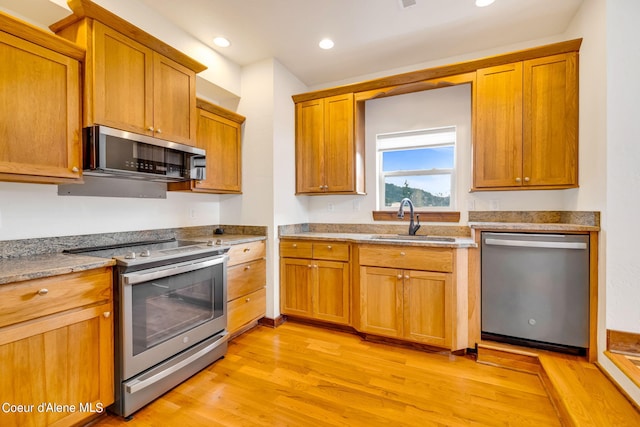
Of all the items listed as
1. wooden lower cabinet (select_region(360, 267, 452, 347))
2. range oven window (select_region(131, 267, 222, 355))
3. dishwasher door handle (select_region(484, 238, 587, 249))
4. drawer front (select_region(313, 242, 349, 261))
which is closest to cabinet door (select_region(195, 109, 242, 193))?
range oven window (select_region(131, 267, 222, 355))

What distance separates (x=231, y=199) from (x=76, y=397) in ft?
6.75

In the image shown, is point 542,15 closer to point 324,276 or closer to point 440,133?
point 440,133

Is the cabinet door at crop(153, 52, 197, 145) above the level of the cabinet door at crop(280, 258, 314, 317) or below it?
above

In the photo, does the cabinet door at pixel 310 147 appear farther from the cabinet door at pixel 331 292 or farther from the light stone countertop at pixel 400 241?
the cabinet door at pixel 331 292

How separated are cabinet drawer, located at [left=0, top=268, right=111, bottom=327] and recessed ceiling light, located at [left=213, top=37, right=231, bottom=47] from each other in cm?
221

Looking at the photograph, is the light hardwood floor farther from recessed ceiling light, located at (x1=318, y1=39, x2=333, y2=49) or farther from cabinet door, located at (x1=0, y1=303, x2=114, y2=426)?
recessed ceiling light, located at (x1=318, y1=39, x2=333, y2=49)

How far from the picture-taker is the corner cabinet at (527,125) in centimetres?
229

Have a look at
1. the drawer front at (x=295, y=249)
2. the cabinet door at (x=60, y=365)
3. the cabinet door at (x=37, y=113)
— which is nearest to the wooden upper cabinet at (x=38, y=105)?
the cabinet door at (x=37, y=113)

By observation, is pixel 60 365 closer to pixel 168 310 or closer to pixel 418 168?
pixel 168 310

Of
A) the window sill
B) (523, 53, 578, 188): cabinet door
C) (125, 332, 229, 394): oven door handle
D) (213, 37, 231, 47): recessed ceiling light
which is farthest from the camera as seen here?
the window sill

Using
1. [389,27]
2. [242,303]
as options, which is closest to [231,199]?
[242,303]

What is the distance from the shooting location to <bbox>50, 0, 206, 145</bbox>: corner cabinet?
1781mm

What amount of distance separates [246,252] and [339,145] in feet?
4.86

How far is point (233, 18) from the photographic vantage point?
7.79 ft
